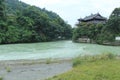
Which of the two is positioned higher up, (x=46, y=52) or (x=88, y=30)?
(x=88, y=30)

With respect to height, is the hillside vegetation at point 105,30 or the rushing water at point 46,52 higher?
the hillside vegetation at point 105,30

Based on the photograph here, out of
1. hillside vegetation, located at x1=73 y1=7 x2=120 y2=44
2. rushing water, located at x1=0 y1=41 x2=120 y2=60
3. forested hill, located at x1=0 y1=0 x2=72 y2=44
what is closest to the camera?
rushing water, located at x1=0 y1=41 x2=120 y2=60

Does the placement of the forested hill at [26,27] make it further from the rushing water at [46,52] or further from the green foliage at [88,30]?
the rushing water at [46,52]

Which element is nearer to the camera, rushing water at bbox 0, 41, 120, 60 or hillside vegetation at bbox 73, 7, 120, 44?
rushing water at bbox 0, 41, 120, 60

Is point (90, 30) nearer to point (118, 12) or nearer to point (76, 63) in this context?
point (118, 12)

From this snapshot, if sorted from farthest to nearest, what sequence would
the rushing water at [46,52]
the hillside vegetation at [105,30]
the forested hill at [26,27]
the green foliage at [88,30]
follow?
the forested hill at [26,27] → the green foliage at [88,30] → the hillside vegetation at [105,30] → the rushing water at [46,52]

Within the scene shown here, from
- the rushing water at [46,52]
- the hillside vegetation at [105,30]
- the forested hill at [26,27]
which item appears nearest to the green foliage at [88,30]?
the hillside vegetation at [105,30]

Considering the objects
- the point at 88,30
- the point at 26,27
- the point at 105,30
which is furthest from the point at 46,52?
the point at 26,27

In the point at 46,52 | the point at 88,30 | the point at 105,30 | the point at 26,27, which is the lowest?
the point at 46,52

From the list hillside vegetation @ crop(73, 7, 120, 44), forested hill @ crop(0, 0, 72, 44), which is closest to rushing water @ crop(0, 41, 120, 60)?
hillside vegetation @ crop(73, 7, 120, 44)

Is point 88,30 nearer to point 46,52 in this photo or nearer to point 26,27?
point 26,27

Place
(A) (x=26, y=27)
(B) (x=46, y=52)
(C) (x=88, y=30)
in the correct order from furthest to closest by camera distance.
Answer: (A) (x=26, y=27), (C) (x=88, y=30), (B) (x=46, y=52)

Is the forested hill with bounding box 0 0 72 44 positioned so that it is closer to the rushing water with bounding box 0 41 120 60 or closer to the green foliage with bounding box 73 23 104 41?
the green foliage with bounding box 73 23 104 41

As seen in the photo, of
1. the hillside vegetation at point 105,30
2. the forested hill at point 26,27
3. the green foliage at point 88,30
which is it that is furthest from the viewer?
the forested hill at point 26,27
